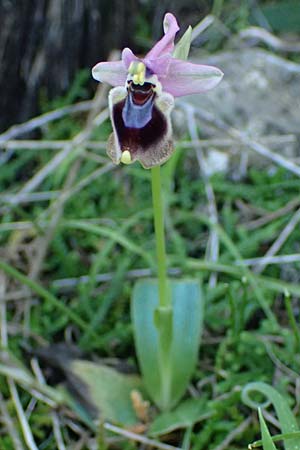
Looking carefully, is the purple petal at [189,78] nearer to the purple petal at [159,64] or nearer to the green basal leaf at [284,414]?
the purple petal at [159,64]

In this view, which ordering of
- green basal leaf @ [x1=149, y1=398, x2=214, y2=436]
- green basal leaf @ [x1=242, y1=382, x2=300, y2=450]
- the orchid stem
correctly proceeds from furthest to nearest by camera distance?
green basal leaf @ [x1=149, y1=398, x2=214, y2=436] < the orchid stem < green basal leaf @ [x1=242, y1=382, x2=300, y2=450]

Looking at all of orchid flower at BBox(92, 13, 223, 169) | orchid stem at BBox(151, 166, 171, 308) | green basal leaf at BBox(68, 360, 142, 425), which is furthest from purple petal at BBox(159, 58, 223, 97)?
green basal leaf at BBox(68, 360, 142, 425)

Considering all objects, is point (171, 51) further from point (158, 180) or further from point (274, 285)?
point (274, 285)

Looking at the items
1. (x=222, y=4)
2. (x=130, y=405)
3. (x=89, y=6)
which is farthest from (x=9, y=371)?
(x=222, y=4)

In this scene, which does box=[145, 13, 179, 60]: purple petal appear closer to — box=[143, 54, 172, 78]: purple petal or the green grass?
box=[143, 54, 172, 78]: purple petal

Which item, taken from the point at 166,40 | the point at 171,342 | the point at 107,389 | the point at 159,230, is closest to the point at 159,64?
the point at 166,40

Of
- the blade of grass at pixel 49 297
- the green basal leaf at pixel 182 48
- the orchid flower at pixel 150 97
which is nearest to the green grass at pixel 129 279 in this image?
the blade of grass at pixel 49 297
